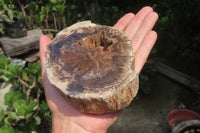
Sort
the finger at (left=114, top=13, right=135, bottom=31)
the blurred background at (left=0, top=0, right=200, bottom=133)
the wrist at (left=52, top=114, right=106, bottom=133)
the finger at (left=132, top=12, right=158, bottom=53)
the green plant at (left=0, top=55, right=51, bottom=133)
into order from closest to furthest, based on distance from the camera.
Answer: the wrist at (left=52, top=114, right=106, bottom=133)
the green plant at (left=0, top=55, right=51, bottom=133)
the finger at (left=132, top=12, right=158, bottom=53)
the finger at (left=114, top=13, right=135, bottom=31)
the blurred background at (left=0, top=0, right=200, bottom=133)

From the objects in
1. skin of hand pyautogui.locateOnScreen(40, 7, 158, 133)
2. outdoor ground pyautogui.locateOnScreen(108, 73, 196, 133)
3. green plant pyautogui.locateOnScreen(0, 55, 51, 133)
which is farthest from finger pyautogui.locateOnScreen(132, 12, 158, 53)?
outdoor ground pyautogui.locateOnScreen(108, 73, 196, 133)

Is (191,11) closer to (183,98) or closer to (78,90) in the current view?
(183,98)

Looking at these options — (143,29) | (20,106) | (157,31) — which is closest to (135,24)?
(143,29)

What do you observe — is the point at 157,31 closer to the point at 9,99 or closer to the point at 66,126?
the point at 66,126

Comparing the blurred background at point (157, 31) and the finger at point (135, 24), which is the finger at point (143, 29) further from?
the blurred background at point (157, 31)

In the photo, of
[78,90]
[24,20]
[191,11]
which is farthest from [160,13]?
[24,20]

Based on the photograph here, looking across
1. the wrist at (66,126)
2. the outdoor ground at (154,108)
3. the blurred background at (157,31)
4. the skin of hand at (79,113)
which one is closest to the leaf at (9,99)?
Result: the skin of hand at (79,113)

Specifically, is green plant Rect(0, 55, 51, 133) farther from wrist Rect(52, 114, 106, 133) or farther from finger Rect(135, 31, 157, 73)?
finger Rect(135, 31, 157, 73)

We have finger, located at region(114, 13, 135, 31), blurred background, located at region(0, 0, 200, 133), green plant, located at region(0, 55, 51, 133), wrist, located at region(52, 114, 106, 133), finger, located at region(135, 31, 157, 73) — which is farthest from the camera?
blurred background, located at region(0, 0, 200, 133)
